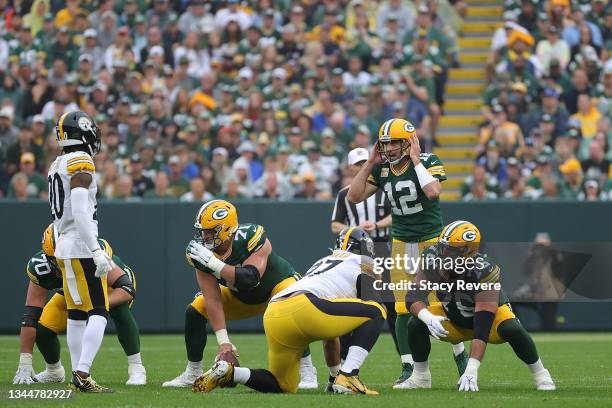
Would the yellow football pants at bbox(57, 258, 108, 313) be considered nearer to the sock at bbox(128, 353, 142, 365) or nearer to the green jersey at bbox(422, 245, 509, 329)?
the sock at bbox(128, 353, 142, 365)

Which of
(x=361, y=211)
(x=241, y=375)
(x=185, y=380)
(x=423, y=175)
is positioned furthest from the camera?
(x=361, y=211)

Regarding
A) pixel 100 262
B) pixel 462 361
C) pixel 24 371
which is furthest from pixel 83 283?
pixel 462 361

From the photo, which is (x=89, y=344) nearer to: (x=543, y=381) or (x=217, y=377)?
(x=217, y=377)

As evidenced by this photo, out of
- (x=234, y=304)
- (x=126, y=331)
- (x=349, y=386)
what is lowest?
(x=349, y=386)

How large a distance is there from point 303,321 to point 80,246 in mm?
1668

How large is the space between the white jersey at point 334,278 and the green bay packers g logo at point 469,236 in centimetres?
72

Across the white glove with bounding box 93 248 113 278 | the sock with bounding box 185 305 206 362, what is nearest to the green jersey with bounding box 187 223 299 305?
the sock with bounding box 185 305 206 362

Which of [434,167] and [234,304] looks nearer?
[234,304]

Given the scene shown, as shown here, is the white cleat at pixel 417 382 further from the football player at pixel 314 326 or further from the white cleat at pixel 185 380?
the white cleat at pixel 185 380

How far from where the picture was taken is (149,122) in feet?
56.6

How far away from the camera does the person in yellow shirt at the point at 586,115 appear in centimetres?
1714

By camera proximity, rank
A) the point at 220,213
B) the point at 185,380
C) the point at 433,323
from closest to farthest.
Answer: the point at 433,323
the point at 220,213
the point at 185,380

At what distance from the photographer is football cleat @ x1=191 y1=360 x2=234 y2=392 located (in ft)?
25.7

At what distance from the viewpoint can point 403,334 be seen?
9250 mm
